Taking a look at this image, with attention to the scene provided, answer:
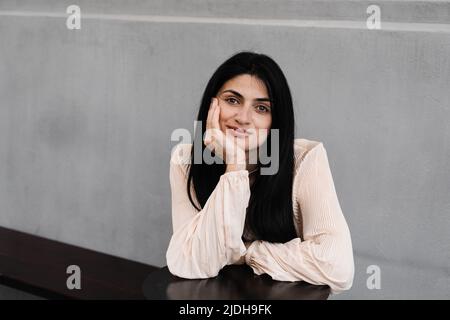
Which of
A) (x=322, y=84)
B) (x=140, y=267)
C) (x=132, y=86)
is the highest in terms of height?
(x=132, y=86)

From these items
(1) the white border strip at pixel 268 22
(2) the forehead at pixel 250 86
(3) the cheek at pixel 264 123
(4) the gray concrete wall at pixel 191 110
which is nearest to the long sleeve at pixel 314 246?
(3) the cheek at pixel 264 123

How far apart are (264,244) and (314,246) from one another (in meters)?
0.16

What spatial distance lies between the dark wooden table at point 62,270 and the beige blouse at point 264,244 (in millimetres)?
1096

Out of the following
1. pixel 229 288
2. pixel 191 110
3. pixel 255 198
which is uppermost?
pixel 191 110

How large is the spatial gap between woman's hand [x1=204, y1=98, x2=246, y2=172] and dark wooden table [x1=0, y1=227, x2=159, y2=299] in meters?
1.22

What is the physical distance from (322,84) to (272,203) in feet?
3.81

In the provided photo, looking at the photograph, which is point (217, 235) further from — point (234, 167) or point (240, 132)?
point (240, 132)

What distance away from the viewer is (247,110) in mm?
1861

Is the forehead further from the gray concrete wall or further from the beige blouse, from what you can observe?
the gray concrete wall

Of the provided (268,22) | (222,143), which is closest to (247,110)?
(222,143)

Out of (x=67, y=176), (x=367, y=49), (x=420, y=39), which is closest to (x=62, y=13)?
(x=67, y=176)
